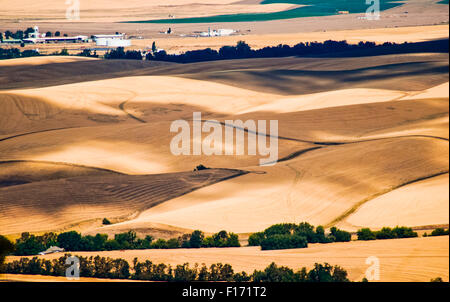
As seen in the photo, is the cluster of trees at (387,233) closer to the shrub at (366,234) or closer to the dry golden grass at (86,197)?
the shrub at (366,234)

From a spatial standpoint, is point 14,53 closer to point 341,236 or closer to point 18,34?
point 18,34

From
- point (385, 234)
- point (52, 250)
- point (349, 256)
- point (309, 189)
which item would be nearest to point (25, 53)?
point (309, 189)

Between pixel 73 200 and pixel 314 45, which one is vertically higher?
pixel 314 45

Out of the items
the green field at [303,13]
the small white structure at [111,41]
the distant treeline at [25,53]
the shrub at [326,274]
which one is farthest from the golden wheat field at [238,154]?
the green field at [303,13]

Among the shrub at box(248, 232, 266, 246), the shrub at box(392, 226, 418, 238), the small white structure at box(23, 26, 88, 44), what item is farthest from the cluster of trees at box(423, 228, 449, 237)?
the small white structure at box(23, 26, 88, 44)

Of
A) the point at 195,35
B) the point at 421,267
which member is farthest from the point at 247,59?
the point at 421,267

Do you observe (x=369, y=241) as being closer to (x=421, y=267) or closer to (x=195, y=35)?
(x=421, y=267)
